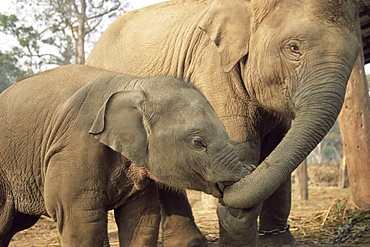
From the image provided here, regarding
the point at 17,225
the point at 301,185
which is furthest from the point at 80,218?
the point at 301,185

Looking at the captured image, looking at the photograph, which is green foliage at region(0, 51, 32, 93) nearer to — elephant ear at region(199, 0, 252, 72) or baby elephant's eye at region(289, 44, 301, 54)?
elephant ear at region(199, 0, 252, 72)

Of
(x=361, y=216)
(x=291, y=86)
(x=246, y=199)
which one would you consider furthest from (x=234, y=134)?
(x=361, y=216)

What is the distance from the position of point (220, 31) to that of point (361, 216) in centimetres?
331

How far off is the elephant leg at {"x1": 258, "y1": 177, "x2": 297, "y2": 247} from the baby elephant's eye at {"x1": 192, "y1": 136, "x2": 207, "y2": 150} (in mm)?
2233

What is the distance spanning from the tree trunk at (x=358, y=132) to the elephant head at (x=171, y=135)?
4.14 m

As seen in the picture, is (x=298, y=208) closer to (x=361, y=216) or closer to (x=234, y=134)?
(x=361, y=216)

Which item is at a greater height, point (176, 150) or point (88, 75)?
point (88, 75)

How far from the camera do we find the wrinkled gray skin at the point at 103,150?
2781mm

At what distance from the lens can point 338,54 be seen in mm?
3408

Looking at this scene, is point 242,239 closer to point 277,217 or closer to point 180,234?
point 180,234

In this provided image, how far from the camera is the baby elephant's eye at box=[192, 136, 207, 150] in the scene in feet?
8.96

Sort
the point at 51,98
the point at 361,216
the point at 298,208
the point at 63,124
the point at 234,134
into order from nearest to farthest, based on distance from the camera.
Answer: the point at 63,124 → the point at 51,98 → the point at 234,134 → the point at 361,216 → the point at 298,208

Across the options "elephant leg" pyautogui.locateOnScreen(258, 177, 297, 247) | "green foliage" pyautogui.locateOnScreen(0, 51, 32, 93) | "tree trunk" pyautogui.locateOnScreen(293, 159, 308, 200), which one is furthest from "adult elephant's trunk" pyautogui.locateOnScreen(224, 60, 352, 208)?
"green foliage" pyautogui.locateOnScreen(0, 51, 32, 93)

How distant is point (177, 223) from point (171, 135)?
168 centimetres
